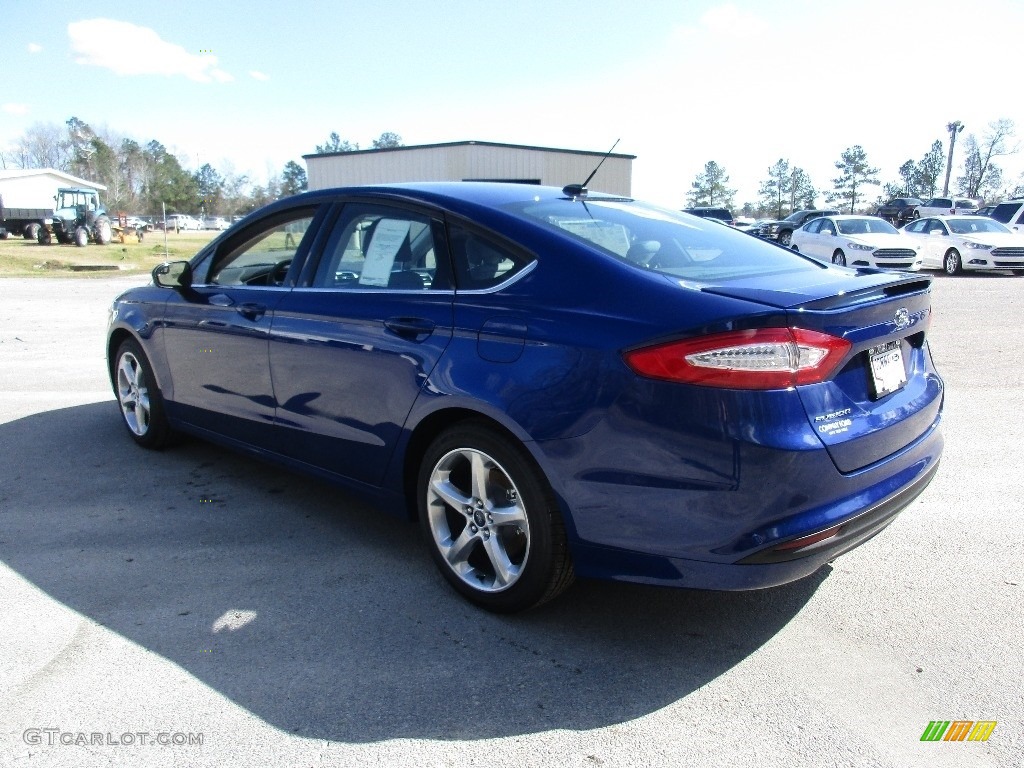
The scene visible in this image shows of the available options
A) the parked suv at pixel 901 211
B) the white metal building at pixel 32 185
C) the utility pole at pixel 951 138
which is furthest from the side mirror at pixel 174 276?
the utility pole at pixel 951 138

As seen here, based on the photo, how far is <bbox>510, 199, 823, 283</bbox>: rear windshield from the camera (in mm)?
3162

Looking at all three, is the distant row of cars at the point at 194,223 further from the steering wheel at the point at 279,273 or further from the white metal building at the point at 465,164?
the steering wheel at the point at 279,273

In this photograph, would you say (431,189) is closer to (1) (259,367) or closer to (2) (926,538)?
(1) (259,367)

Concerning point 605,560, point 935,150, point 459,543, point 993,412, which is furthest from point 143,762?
point 935,150

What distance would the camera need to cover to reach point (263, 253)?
4578 mm

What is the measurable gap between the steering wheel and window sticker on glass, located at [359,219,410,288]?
64 centimetres

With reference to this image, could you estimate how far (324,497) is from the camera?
456 cm

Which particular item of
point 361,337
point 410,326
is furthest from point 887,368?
point 361,337

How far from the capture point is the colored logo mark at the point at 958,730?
8.02 feet

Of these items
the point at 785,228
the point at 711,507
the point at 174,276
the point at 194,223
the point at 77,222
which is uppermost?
the point at 174,276

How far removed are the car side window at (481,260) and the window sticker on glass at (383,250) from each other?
346 mm

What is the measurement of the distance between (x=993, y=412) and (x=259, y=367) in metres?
5.29

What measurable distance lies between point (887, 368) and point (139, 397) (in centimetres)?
444

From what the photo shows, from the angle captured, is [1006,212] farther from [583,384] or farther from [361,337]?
[583,384]
